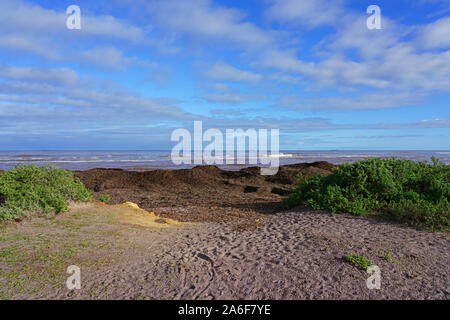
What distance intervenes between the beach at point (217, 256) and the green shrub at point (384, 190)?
1.34ft

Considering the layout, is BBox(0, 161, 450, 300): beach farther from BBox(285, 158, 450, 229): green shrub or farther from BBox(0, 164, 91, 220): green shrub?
BBox(285, 158, 450, 229): green shrub

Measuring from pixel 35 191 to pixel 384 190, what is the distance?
8.59 m

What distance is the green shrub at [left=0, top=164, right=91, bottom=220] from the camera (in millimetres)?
6684

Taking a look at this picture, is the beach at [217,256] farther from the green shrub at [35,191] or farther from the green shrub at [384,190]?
the green shrub at [384,190]

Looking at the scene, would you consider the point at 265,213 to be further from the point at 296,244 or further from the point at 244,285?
the point at 244,285

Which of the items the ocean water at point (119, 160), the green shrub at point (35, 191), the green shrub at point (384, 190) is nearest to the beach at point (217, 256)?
the green shrub at point (35, 191)

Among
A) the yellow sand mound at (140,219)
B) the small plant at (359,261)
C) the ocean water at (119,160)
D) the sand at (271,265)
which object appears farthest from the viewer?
the ocean water at (119,160)

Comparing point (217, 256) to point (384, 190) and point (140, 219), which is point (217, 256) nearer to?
point (140, 219)

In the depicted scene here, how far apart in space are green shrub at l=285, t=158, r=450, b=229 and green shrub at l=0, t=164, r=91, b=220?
6.19m

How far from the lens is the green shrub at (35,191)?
21.9ft

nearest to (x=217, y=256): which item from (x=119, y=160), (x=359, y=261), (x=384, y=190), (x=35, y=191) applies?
(x=359, y=261)

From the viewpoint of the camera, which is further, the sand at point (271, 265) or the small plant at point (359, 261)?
the small plant at point (359, 261)

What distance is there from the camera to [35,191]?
7102mm
